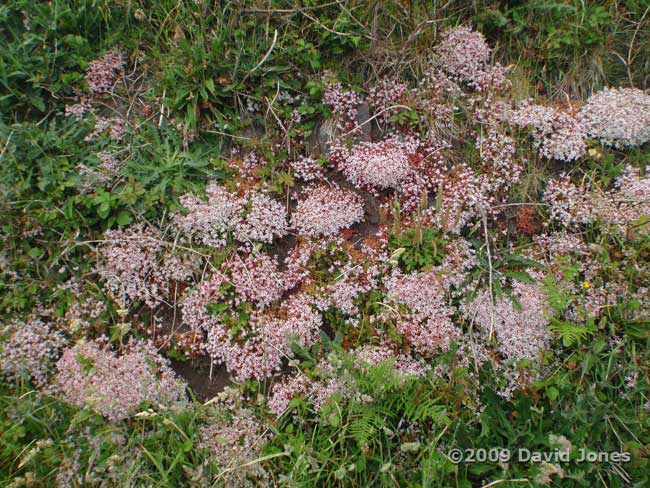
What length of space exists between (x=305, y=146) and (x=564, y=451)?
3.34m

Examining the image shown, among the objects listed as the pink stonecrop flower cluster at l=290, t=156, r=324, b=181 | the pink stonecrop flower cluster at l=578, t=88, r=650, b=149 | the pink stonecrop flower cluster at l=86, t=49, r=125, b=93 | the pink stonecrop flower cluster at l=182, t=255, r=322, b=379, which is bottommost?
the pink stonecrop flower cluster at l=182, t=255, r=322, b=379

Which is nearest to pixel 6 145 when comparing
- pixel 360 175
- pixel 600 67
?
pixel 360 175

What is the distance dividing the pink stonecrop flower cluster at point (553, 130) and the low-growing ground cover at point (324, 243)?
0.03 meters

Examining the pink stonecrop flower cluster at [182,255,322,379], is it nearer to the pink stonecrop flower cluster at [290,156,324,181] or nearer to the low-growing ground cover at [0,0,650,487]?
the low-growing ground cover at [0,0,650,487]

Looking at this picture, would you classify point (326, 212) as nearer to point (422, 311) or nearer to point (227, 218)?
point (227, 218)

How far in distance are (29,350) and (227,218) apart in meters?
1.98

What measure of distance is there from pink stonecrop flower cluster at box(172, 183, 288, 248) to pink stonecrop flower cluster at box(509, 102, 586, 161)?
2595mm

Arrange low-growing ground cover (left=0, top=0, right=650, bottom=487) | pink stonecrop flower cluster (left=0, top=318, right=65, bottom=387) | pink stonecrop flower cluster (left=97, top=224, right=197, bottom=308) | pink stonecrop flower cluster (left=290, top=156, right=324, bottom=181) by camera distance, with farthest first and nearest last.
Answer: pink stonecrop flower cluster (left=290, top=156, right=324, bottom=181), pink stonecrop flower cluster (left=97, top=224, right=197, bottom=308), pink stonecrop flower cluster (left=0, top=318, right=65, bottom=387), low-growing ground cover (left=0, top=0, right=650, bottom=487)

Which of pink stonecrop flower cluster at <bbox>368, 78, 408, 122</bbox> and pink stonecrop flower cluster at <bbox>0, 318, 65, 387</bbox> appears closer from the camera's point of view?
pink stonecrop flower cluster at <bbox>0, 318, 65, 387</bbox>

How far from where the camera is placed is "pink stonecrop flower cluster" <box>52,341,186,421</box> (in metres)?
3.53

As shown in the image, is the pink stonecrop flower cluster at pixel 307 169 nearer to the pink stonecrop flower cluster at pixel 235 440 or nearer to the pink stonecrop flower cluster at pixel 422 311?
the pink stonecrop flower cluster at pixel 422 311

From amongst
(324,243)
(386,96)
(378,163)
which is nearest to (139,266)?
(324,243)

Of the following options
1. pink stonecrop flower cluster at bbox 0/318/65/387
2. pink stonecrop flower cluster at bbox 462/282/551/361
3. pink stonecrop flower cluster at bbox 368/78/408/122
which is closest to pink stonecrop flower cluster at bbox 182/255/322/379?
pink stonecrop flower cluster at bbox 0/318/65/387

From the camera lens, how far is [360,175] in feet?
13.9
